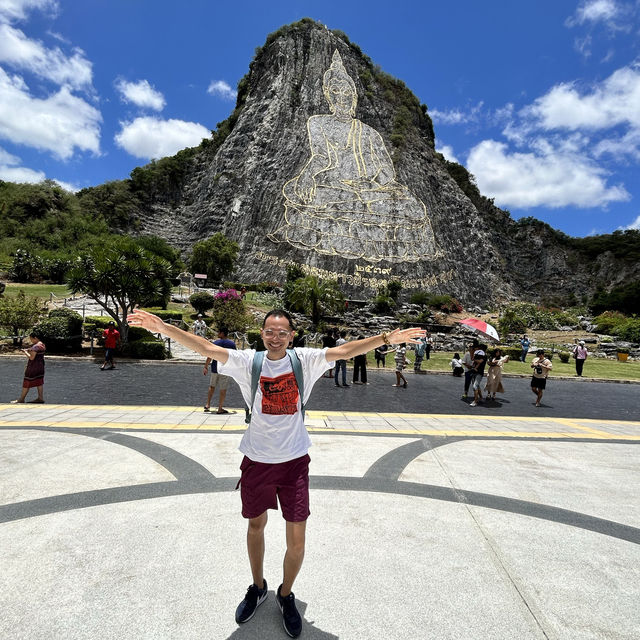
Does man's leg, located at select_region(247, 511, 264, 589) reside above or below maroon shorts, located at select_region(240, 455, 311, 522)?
below

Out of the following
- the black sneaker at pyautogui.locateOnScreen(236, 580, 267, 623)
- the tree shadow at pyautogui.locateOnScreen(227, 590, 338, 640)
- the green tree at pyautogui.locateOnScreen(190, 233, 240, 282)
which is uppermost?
the green tree at pyautogui.locateOnScreen(190, 233, 240, 282)

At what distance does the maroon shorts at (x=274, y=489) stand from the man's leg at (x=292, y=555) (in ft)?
0.17

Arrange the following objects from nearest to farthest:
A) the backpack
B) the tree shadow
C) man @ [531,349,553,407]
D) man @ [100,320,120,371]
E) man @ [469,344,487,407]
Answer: the tree shadow < the backpack < man @ [469,344,487,407] < man @ [531,349,553,407] < man @ [100,320,120,371]

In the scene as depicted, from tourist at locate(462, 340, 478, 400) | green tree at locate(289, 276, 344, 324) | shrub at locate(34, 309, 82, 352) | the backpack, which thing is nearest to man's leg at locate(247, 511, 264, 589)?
the backpack

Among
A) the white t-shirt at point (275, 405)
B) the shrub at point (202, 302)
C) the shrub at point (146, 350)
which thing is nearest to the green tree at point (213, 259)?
the shrub at point (202, 302)

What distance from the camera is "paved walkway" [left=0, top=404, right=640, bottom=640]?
82.8 inches

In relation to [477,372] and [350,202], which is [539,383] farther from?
[350,202]

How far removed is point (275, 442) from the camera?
2.22 meters

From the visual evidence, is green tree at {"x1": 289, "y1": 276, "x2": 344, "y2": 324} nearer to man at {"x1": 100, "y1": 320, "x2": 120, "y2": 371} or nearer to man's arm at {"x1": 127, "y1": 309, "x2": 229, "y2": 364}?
man at {"x1": 100, "y1": 320, "x2": 120, "y2": 371}

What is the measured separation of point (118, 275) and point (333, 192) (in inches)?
1283

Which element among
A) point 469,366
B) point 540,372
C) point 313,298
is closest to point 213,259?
point 313,298

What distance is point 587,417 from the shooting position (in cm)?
915

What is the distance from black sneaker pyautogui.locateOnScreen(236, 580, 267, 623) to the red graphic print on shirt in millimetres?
946

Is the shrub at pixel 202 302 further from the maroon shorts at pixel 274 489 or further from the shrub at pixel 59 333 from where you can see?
the maroon shorts at pixel 274 489
